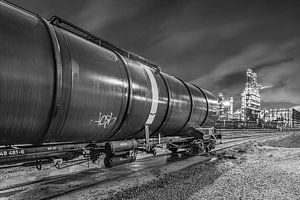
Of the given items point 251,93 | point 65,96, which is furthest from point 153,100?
point 251,93

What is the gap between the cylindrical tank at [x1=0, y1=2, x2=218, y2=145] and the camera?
3.54 m

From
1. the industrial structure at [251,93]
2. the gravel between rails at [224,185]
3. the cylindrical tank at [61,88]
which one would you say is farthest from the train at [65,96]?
the industrial structure at [251,93]

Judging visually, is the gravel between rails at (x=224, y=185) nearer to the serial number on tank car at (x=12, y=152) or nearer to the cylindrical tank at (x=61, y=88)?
the cylindrical tank at (x=61, y=88)

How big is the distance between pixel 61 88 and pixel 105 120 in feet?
5.00

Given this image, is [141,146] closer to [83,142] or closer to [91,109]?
[83,142]

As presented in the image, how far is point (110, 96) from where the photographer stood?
17.3ft

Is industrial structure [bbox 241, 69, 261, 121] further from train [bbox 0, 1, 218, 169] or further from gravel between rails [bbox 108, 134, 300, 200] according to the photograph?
train [bbox 0, 1, 218, 169]

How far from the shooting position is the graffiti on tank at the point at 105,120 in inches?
202

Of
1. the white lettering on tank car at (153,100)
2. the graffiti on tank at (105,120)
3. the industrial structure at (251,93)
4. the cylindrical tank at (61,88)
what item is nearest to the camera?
the cylindrical tank at (61,88)

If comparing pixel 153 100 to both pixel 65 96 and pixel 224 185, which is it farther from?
pixel 65 96

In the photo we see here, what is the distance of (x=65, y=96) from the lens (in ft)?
13.7

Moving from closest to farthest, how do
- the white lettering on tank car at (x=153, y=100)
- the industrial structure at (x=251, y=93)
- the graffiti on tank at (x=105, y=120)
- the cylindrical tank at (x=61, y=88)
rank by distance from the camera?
the cylindrical tank at (x=61, y=88) → the graffiti on tank at (x=105, y=120) → the white lettering on tank car at (x=153, y=100) → the industrial structure at (x=251, y=93)

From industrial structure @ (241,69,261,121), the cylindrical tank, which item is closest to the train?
the cylindrical tank

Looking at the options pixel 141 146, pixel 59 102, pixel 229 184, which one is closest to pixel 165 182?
pixel 141 146
